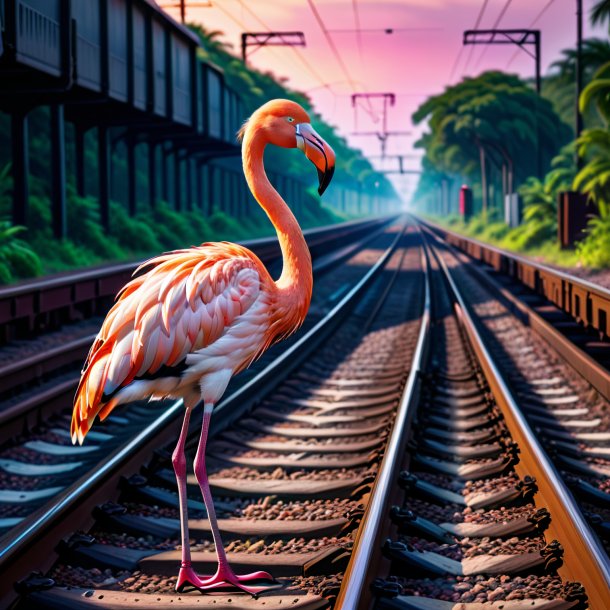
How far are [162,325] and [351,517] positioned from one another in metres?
1.83

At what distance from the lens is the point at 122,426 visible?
829cm

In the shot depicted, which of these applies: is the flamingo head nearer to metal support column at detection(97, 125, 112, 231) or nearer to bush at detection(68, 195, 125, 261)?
bush at detection(68, 195, 125, 261)

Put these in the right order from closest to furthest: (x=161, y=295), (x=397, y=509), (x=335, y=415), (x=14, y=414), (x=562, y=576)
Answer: (x=161, y=295), (x=562, y=576), (x=397, y=509), (x=14, y=414), (x=335, y=415)

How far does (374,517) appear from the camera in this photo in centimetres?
469

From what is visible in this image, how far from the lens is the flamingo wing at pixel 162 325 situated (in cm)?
365

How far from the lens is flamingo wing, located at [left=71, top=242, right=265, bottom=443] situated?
365 cm

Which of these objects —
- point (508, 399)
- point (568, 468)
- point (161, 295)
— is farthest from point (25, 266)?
point (161, 295)

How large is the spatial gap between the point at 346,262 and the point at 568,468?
2930 cm

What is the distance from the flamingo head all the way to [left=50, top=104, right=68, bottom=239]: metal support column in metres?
22.1

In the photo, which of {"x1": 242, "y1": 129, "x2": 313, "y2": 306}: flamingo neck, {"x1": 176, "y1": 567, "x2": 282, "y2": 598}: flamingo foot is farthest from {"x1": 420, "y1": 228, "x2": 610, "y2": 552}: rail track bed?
{"x1": 242, "y1": 129, "x2": 313, "y2": 306}: flamingo neck

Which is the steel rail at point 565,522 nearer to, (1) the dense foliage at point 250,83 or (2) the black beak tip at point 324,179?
(2) the black beak tip at point 324,179

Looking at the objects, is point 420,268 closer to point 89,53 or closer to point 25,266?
point 89,53

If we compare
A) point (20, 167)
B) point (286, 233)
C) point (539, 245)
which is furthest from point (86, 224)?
point (286, 233)

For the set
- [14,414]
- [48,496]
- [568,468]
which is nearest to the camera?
[48,496]
